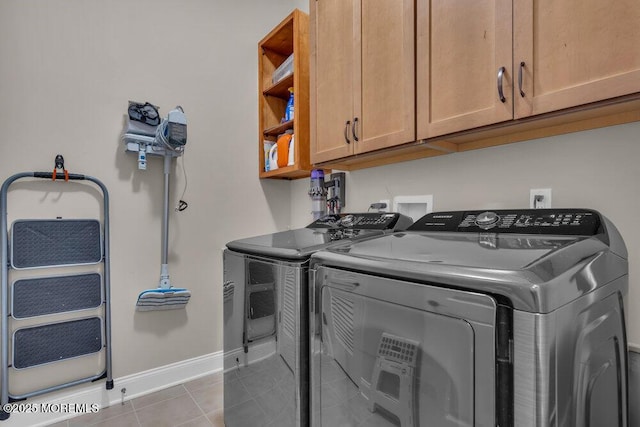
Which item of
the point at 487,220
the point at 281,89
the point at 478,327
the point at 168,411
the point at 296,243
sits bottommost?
the point at 168,411

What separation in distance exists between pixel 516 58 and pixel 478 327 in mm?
873

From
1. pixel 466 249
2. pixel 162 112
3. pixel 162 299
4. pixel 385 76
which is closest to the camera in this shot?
pixel 466 249

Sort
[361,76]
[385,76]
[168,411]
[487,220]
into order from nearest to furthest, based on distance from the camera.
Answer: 1. [487,220]
2. [385,76]
3. [361,76]
4. [168,411]

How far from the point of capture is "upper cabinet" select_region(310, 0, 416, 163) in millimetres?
1405

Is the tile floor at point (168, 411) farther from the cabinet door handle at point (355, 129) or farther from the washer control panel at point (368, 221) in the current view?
the cabinet door handle at point (355, 129)

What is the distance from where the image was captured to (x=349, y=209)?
216 cm

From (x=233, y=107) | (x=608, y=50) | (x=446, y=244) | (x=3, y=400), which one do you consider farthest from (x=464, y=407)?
(x=233, y=107)

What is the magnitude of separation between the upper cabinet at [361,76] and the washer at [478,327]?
62 centimetres

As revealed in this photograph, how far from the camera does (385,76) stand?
1482mm

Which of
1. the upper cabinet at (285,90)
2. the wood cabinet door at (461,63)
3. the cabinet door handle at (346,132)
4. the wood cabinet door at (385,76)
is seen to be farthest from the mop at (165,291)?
the wood cabinet door at (461,63)

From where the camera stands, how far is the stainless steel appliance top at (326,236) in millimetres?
1304

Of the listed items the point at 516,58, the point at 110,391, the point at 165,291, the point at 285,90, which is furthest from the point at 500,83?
the point at 110,391

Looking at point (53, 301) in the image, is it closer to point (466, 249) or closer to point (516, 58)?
point (466, 249)

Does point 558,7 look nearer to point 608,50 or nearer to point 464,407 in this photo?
point 608,50
